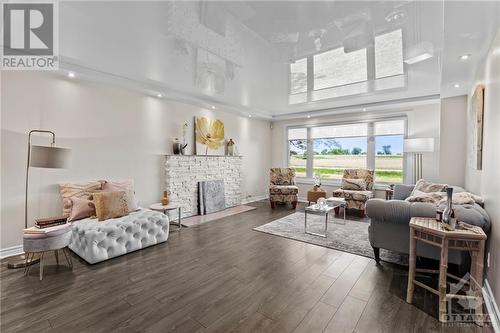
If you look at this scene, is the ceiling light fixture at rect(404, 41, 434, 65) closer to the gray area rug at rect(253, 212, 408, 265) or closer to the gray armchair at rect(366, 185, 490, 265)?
the gray armchair at rect(366, 185, 490, 265)

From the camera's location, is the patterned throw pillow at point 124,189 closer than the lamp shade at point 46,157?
No

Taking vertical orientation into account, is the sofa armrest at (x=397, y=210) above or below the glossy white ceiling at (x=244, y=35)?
below

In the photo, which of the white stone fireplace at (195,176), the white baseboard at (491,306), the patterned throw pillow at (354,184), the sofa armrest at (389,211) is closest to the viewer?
the white baseboard at (491,306)

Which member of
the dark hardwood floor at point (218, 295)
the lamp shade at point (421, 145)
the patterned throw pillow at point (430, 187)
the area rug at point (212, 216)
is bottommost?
the dark hardwood floor at point (218, 295)

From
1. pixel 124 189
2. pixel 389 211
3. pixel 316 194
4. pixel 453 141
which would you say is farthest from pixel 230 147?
pixel 453 141

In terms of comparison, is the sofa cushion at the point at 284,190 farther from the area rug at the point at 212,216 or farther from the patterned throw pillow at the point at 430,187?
the patterned throw pillow at the point at 430,187

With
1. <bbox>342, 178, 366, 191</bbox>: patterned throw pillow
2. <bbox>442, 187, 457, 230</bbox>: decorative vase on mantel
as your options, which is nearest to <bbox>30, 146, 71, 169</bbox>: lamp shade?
<bbox>442, 187, 457, 230</bbox>: decorative vase on mantel

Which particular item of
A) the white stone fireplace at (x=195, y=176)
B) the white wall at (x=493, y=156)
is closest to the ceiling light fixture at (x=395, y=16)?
the white wall at (x=493, y=156)

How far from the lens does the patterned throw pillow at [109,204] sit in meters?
3.19

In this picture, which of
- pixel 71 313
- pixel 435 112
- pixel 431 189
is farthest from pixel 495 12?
pixel 71 313

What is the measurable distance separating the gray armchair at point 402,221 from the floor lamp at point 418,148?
2632 mm

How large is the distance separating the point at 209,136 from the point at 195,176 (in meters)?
1.05

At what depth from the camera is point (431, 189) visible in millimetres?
3867

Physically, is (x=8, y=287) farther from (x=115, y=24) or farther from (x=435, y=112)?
(x=435, y=112)
